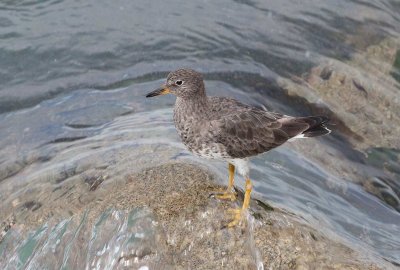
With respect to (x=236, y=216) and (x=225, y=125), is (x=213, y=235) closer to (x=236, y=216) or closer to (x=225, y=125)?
(x=236, y=216)

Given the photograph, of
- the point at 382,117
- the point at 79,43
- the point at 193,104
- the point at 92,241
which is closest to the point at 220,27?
the point at 79,43

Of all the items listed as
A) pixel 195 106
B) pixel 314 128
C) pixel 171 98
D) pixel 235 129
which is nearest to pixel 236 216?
pixel 235 129

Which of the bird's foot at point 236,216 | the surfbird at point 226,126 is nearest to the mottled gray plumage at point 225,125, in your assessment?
the surfbird at point 226,126

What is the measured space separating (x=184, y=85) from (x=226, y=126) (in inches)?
26.9

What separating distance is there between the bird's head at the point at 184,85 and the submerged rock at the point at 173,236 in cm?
89

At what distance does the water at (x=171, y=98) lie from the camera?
7355 millimetres

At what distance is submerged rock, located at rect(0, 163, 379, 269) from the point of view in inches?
219

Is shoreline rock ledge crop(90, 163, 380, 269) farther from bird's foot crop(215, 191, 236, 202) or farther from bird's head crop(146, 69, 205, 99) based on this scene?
bird's head crop(146, 69, 205, 99)

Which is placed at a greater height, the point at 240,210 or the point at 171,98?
the point at 240,210

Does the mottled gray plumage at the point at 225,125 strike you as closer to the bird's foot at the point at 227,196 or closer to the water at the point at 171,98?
the bird's foot at the point at 227,196

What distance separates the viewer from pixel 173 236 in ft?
18.7

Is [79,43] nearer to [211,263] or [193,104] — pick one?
[193,104]

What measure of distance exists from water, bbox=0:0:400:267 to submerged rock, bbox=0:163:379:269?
12.4 inches

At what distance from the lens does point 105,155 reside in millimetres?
7625
